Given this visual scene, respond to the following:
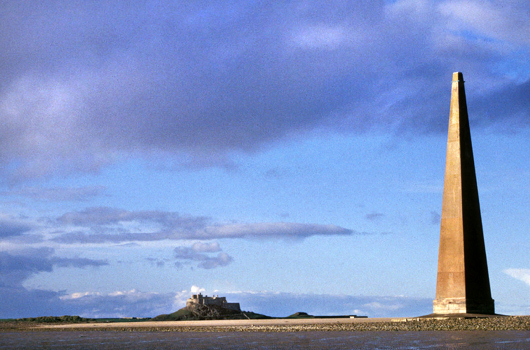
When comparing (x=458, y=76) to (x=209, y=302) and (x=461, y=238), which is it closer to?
(x=461, y=238)

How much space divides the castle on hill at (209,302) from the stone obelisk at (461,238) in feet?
128

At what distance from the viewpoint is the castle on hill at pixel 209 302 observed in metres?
73.2

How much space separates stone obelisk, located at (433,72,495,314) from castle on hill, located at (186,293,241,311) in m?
39.0

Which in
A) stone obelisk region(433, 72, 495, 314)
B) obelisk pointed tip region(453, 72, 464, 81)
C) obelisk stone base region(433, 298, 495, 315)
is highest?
obelisk pointed tip region(453, 72, 464, 81)

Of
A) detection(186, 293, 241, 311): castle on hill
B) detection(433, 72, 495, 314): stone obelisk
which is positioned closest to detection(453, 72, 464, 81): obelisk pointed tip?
detection(433, 72, 495, 314): stone obelisk

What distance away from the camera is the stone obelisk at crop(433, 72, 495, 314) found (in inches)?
1542

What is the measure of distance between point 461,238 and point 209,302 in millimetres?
41726

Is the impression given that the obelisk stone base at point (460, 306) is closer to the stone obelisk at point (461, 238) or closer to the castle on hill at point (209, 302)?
the stone obelisk at point (461, 238)

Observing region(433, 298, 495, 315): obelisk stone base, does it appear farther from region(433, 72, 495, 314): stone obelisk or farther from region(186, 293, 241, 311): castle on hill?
region(186, 293, 241, 311): castle on hill

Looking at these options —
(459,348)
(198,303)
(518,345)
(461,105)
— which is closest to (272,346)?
(459,348)

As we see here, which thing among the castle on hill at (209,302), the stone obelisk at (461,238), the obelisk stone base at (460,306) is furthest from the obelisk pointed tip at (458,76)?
the castle on hill at (209,302)

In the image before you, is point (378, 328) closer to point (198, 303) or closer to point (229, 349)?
point (229, 349)

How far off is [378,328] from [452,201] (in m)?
12.2

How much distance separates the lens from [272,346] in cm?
2202
